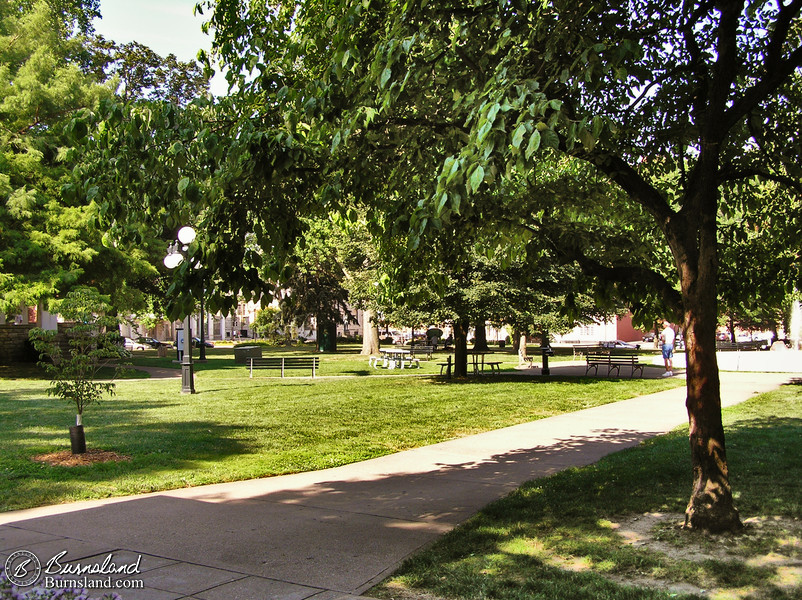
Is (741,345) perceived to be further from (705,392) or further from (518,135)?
(518,135)

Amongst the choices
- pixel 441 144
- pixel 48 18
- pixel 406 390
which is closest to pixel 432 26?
pixel 441 144

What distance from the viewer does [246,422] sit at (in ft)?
42.7

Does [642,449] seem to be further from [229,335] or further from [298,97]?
[229,335]

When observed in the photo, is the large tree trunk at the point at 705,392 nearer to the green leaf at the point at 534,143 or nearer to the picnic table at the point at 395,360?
the green leaf at the point at 534,143

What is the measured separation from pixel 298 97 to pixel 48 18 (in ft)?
80.2

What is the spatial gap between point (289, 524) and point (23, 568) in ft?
7.12

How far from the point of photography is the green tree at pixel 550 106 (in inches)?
180

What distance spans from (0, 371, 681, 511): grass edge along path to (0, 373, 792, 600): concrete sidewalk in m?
0.75

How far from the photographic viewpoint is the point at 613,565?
490 centimetres

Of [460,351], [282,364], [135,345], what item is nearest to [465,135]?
[460,351]

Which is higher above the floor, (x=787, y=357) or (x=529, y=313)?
(x=529, y=313)

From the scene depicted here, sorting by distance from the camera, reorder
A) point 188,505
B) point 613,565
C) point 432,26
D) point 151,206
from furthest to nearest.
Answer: point 188,505
point 151,206
point 432,26
point 613,565

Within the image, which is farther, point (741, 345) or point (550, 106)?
point (741, 345)

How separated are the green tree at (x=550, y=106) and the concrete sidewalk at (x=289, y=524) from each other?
2.44 metres
